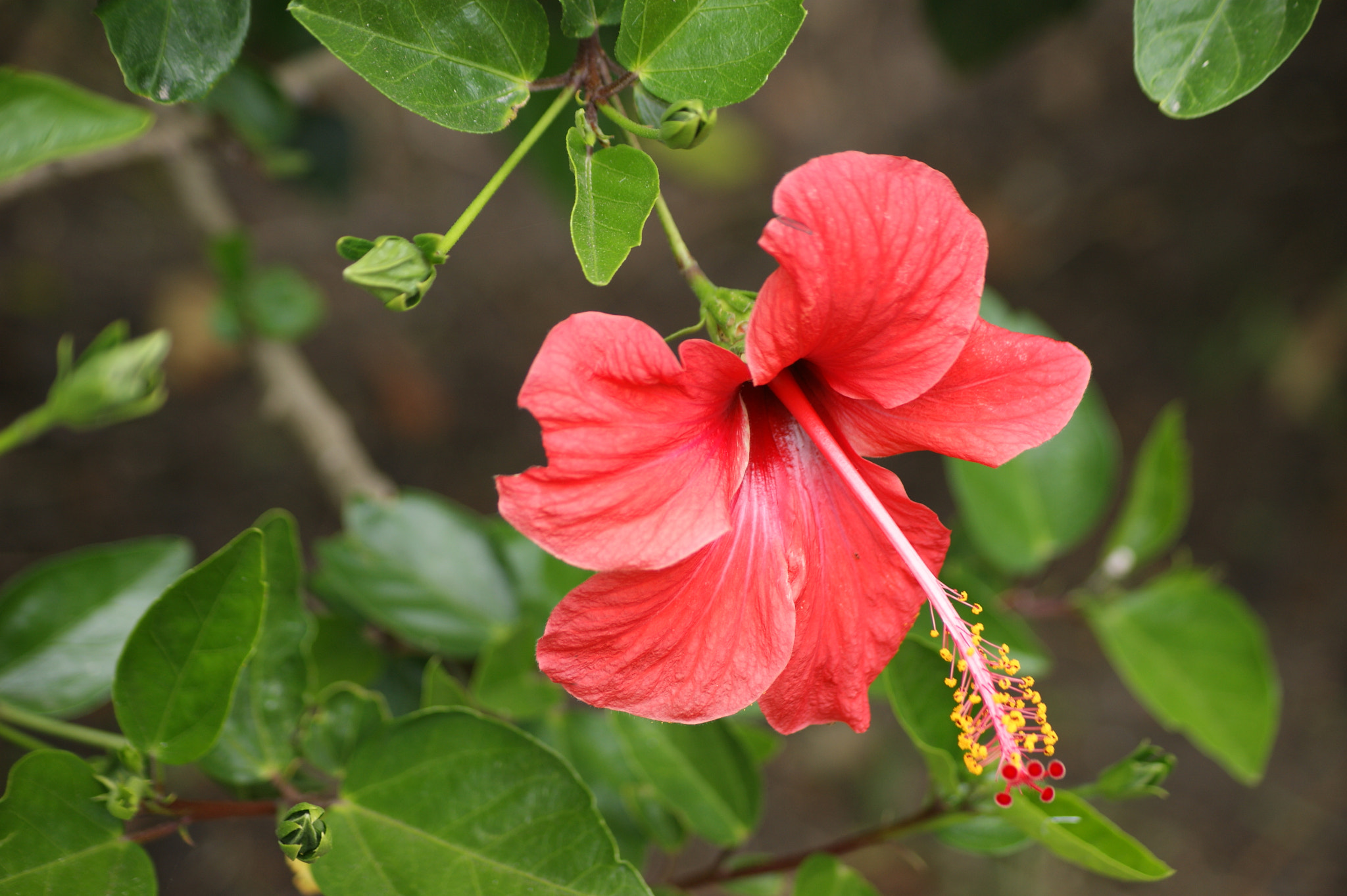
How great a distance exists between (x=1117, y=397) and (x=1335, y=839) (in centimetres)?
186

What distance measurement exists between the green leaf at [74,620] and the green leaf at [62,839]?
32 cm

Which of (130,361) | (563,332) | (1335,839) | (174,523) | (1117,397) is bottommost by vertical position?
(1335,839)

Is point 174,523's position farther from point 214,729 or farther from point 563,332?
point 563,332

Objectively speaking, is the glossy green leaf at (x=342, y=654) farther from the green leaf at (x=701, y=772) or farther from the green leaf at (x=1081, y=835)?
the green leaf at (x=1081, y=835)

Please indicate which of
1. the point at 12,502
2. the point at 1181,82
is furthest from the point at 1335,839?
the point at 12,502

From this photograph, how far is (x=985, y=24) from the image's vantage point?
210cm

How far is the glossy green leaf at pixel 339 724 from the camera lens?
1.32 metres

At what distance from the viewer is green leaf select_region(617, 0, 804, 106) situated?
1.01m

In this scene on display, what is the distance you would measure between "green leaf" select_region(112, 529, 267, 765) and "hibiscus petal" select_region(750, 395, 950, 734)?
0.63 m

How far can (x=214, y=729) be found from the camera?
3.56ft

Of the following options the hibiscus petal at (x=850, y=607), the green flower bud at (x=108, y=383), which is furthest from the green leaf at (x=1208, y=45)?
the green flower bud at (x=108, y=383)

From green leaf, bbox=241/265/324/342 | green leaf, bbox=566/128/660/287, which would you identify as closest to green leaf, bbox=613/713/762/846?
green leaf, bbox=566/128/660/287

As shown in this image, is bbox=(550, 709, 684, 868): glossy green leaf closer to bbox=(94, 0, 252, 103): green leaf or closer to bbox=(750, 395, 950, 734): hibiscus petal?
bbox=(750, 395, 950, 734): hibiscus petal

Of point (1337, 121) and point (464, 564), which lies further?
point (1337, 121)
